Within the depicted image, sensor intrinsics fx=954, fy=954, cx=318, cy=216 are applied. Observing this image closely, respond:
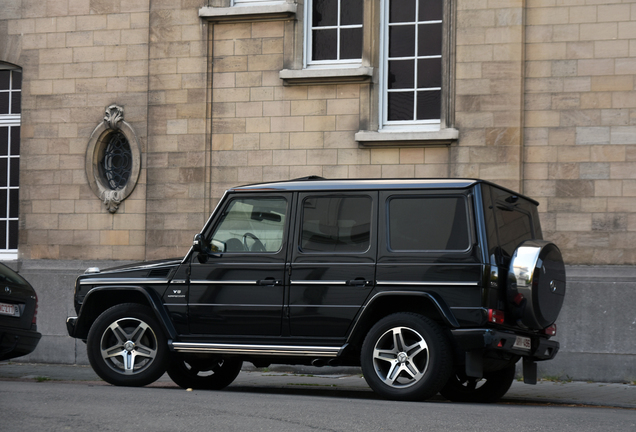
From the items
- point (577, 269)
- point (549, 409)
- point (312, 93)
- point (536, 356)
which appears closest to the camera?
point (549, 409)

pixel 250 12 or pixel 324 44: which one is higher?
pixel 250 12

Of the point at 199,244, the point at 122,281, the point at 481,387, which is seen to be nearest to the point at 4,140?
the point at 122,281

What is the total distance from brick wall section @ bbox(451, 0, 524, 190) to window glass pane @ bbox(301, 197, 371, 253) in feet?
14.7

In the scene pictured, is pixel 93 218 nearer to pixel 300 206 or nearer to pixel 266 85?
pixel 266 85

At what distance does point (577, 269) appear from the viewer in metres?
12.1

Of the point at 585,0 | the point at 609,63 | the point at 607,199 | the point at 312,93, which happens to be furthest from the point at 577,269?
the point at 312,93

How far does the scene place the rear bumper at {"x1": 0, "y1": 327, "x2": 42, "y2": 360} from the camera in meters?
10.2

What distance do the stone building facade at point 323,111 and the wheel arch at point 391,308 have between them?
4.14 m

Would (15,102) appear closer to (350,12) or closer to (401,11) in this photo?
(350,12)

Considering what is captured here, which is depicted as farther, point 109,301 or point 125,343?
point 109,301

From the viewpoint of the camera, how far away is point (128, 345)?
8984mm

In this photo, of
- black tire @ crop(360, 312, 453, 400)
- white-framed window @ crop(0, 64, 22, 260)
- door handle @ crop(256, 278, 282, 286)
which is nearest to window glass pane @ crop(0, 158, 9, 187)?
white-framed window @ crop(0, 64, 22, 260)

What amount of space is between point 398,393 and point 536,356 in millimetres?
1380

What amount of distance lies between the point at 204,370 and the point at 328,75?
17.1ft
